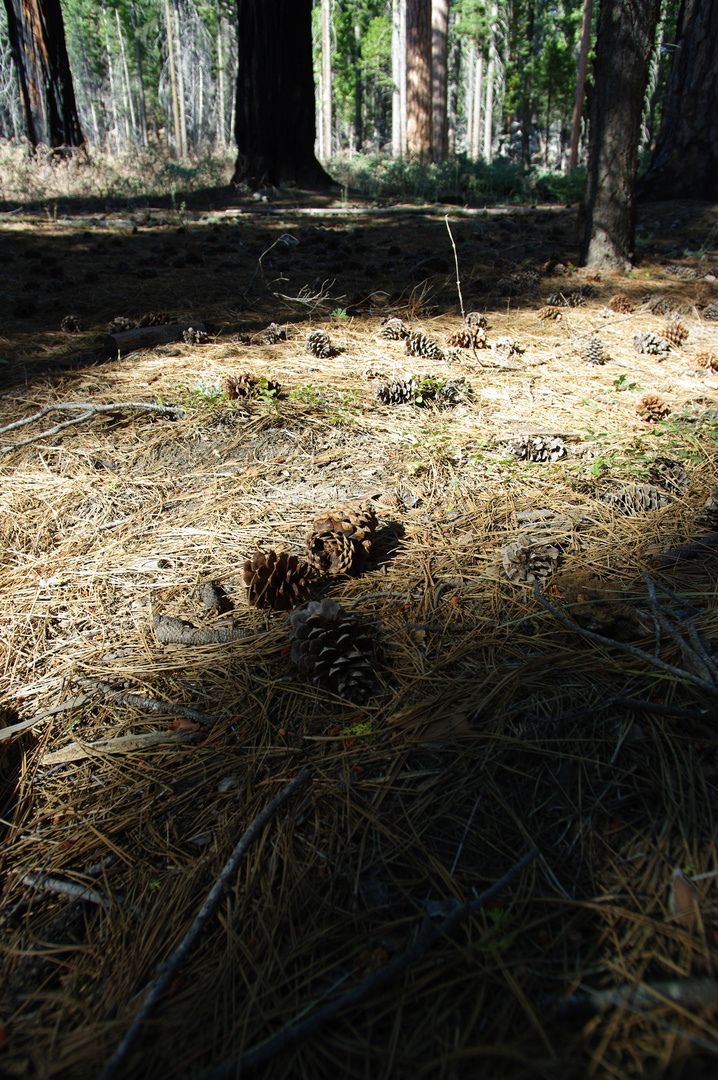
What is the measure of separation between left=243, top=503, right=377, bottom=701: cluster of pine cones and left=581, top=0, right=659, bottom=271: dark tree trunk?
4.18 m

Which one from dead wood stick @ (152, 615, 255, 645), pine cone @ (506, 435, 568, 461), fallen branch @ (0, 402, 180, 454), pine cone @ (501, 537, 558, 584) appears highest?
fallen branch @ (0, 402, 180, 454)

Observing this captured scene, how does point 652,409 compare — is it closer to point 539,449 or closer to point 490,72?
point 539,449

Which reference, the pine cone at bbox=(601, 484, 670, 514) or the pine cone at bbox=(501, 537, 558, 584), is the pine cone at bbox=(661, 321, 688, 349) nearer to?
the pine cone at bbox=(601, 484, 670, 514)

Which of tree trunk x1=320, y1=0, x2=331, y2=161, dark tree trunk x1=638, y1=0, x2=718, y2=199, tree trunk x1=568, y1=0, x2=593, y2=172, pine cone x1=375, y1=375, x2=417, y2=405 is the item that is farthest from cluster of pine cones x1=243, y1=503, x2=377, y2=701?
tree trunk x1=320, y1=0, x2=331, y2=161

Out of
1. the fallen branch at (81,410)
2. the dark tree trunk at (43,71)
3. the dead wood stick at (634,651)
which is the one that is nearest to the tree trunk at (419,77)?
the dark tree trunk at (43,71)

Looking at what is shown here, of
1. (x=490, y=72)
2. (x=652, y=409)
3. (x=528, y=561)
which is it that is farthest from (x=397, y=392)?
(x=490, y=72)

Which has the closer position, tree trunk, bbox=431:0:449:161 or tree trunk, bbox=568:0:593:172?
tree trunk, bbox=431:0:449:161

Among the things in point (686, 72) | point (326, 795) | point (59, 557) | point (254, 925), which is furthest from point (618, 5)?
point (254, 925)

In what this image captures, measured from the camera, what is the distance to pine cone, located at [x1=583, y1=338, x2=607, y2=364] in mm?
3359

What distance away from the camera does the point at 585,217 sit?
16.1 ft

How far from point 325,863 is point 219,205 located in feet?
29.6

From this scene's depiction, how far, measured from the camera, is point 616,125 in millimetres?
4371

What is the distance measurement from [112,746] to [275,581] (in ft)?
1.96

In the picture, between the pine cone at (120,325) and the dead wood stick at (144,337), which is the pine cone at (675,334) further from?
the pine cone at (120,325)
